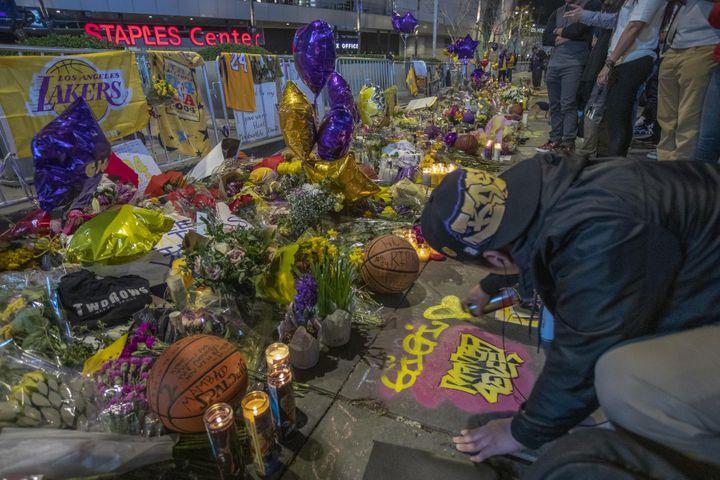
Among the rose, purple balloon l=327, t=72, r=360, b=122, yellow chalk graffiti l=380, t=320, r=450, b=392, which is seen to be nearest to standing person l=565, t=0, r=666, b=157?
purple balloon l=327, t=72, r=360, b=122

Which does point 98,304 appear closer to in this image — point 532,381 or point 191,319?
point 191,319

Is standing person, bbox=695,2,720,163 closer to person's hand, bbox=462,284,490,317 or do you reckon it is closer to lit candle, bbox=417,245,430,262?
lit candle, bbox=417,245,430,262

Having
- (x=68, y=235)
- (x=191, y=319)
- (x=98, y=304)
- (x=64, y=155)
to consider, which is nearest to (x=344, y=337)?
(x=191, y=319)

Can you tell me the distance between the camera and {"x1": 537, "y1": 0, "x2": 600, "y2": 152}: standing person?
5.58m

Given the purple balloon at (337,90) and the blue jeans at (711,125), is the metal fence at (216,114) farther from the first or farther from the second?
the blue jeans at (711,125)

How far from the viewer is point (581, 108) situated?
6.33m

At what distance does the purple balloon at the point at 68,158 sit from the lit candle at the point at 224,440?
8.82ft

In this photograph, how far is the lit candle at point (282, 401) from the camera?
169 centimetres

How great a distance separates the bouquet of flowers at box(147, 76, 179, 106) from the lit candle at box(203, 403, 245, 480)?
5.89 meters

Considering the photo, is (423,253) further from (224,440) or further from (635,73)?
(635,73)

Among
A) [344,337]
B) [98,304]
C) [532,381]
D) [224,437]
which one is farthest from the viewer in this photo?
[98,304]

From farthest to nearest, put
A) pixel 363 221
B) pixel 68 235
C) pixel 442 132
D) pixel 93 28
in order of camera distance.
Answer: pixel 93 28 → pixel 442 132 → pixel 363 221 → pixel 68 235

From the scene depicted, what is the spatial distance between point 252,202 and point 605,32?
545 centimetres

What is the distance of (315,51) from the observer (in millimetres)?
3953
